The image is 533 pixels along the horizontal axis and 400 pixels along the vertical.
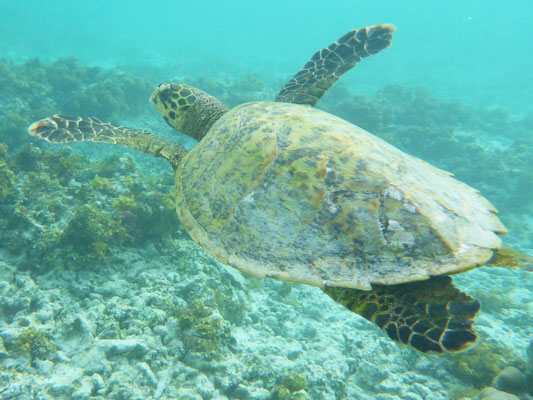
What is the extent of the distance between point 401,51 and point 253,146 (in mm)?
46286

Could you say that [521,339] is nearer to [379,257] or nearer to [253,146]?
[379,257]

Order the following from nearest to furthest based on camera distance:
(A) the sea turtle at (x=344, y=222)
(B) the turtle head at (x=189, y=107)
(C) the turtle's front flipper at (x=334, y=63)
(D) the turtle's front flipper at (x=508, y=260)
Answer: (A) the sea turtle at (x=344, y=222), (D) the turtle's front flipper at (x=508, y=260), (B) the turtle head at (x=189, y=107), (C) the turtle's front flipper at (x=334, y=63)

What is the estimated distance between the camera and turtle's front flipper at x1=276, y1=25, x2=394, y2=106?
13.0ft

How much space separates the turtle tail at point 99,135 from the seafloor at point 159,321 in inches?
38.9

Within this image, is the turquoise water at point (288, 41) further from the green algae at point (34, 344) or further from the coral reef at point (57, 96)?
the green algae at point (34, 344)

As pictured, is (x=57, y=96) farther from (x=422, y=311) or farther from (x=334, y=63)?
(x=422, y=311)

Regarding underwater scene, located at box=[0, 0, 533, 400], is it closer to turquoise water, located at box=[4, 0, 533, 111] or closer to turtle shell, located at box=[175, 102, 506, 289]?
turtle shell, located at box=[175, 102, 506, 289]

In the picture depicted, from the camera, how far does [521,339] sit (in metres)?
4.58

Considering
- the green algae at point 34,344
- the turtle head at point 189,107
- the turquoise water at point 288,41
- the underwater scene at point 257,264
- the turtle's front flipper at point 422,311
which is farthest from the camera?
the turquoise water at point 288,41

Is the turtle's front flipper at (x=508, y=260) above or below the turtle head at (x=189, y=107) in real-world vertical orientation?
below

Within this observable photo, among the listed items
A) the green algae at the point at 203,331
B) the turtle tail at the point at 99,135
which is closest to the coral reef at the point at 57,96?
the turtle tail at the point at 99,135

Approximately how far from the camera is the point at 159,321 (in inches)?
116

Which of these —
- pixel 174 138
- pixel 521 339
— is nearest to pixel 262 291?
pixel 521 339

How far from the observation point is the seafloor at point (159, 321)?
2.45 metres
